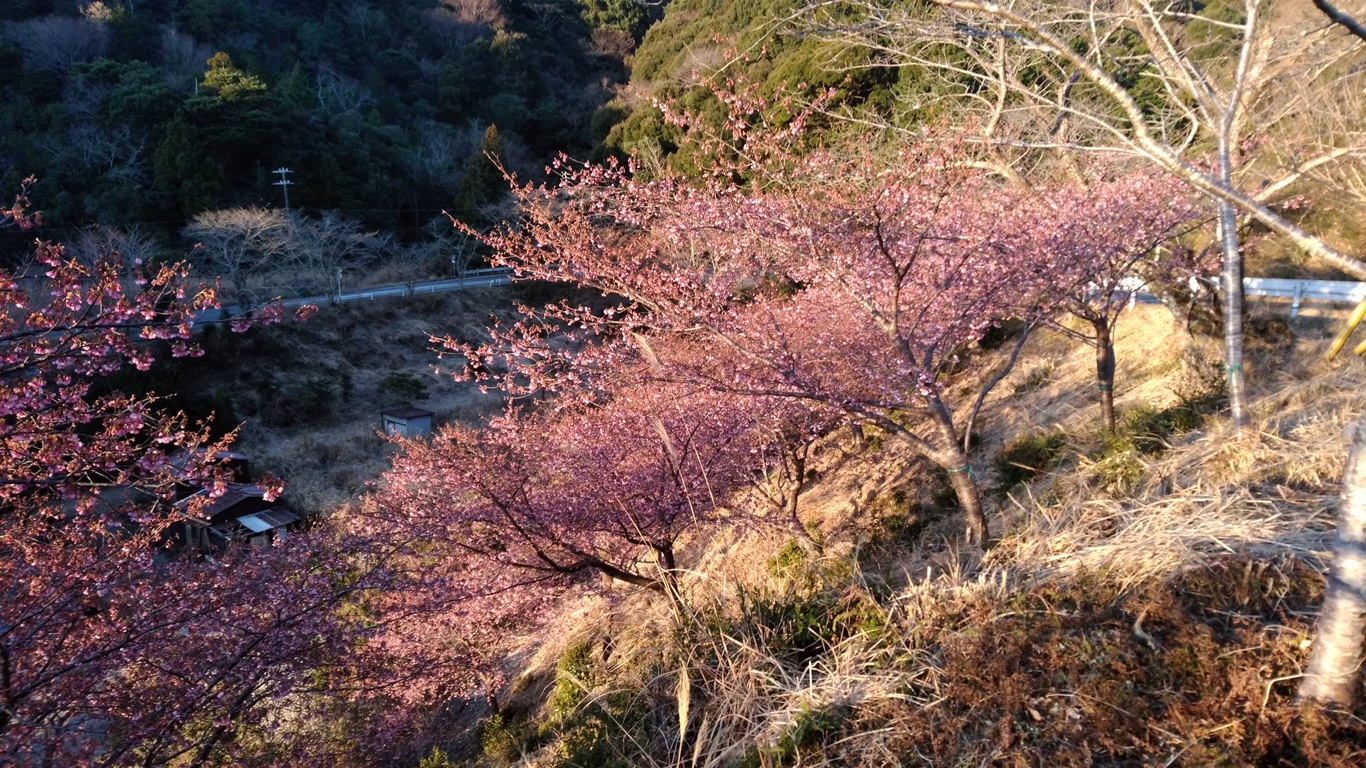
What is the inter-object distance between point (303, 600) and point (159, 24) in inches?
1648

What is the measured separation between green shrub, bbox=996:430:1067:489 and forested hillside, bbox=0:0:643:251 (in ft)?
89.0

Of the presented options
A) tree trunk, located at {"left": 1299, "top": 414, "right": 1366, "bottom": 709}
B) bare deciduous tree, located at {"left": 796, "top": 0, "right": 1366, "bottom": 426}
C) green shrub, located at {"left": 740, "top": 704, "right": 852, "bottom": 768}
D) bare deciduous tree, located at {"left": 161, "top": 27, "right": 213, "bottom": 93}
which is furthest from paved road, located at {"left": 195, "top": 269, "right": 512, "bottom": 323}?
tree trunk, located at {"left": 1299, "top": 414, "right": 1366, "bottom": 709}

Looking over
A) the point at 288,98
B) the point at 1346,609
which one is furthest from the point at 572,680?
the point at 288,98

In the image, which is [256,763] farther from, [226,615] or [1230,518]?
[1230,518]

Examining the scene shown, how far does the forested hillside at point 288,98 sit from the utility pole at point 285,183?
0.49m

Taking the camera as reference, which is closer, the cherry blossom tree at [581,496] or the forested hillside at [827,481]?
the forested hillside at [827,481]

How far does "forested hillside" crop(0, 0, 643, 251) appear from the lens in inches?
1077

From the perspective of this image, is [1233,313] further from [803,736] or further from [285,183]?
[285,183]

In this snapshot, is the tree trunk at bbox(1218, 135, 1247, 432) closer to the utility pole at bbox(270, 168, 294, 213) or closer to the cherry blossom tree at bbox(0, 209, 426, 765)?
the cherry blossom tree at bbox(0, 209, 426, 765)

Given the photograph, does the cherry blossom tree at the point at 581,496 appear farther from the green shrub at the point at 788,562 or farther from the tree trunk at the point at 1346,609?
the tree trunk at the point at 1346,609

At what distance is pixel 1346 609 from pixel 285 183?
1238 inches

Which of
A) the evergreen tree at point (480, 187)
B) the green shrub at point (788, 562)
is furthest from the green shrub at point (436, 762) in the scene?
the evergreen tree at point (480, 187)

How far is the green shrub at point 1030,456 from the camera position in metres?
6.50

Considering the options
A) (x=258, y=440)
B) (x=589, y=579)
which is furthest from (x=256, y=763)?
(x=258, y=440)
